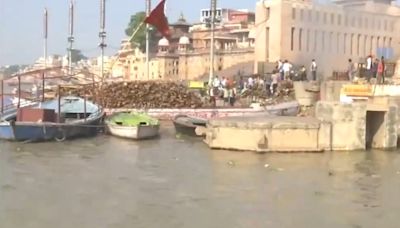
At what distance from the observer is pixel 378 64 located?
25781 millimetres

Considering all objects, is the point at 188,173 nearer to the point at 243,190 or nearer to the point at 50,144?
A: the point at 243,190

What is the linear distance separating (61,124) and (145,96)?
23.8 ft

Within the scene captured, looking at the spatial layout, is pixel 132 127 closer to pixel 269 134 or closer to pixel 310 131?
pixel 269 134

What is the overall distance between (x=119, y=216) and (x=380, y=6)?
42.4m

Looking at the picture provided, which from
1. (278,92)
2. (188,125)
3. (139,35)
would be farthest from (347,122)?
(139,35)

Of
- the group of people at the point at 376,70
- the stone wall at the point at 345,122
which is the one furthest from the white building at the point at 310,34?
the stone wall at the point at 345,122

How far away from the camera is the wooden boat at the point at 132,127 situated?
22.5 meters

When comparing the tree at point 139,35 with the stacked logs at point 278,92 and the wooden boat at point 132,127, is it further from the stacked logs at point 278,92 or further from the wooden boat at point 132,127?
the wooden boat at point 132,127

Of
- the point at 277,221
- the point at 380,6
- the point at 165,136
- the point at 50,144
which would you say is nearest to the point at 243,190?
the point at 277,221

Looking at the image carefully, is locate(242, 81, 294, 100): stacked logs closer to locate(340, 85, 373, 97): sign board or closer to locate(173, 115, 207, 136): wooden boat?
locate(340, 85, 373, 97): sign board

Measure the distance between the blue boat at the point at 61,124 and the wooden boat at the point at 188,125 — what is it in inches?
103

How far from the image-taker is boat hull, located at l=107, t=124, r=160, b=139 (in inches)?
885

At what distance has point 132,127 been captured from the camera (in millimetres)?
22422

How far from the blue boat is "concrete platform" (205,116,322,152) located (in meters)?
5.05
